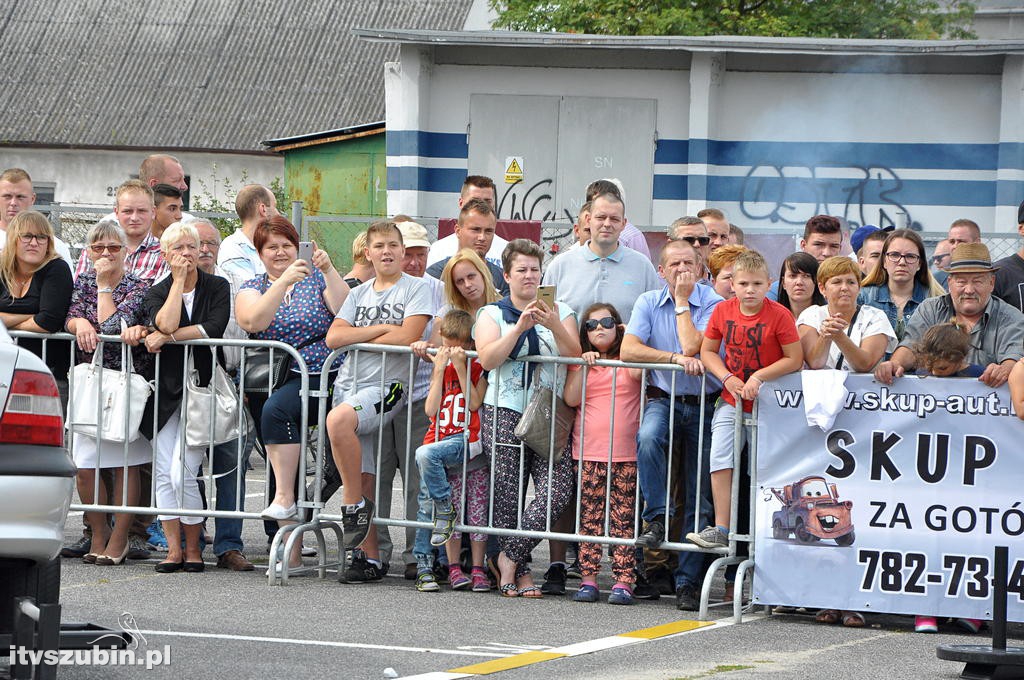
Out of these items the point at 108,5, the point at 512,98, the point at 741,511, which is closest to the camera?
the point at 741,511

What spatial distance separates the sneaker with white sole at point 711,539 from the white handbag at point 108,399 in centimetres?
341

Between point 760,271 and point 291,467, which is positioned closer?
point 760,271

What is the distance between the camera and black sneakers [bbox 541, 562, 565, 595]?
9.17 metres

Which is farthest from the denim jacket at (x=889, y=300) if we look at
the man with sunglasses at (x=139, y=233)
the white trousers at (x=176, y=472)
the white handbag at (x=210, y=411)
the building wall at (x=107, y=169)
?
the building wall at (x=107, y=169)

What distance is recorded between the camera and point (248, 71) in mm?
47438

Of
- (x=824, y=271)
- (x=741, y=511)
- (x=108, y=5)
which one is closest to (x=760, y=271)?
(x=824, y=271)

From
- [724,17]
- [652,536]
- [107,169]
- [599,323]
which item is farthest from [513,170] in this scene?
[107,169]

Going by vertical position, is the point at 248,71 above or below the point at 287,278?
above

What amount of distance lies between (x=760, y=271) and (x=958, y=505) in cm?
159

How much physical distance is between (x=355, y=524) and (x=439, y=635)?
1686 millimetres

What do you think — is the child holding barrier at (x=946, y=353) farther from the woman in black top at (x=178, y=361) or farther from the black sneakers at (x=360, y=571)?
the woman in black top at (x=178, y=361)

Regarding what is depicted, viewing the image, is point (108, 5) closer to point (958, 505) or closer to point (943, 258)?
point (943, 258)

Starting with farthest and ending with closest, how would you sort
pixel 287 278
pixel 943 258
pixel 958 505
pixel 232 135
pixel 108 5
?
pixel 108 5 → pixel 232 135 → pixel 943 258 → pixel 287 278 → pixel 958 505

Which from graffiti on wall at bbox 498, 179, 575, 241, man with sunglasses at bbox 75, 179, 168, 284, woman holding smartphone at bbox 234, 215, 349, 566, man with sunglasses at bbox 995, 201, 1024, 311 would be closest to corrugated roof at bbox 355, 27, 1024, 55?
graffiti on wall at bbox 498, 179, 575, 241
